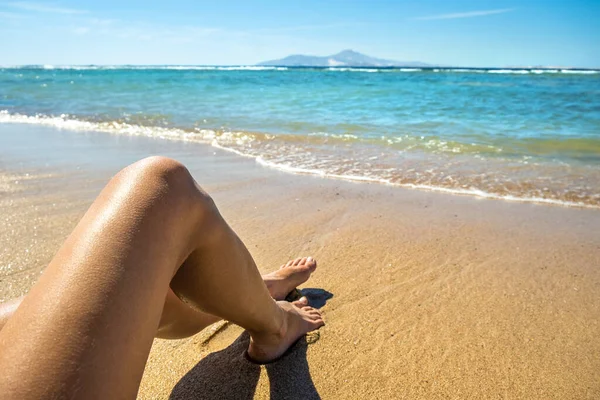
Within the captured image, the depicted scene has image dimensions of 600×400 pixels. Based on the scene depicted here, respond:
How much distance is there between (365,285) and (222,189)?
196 cm

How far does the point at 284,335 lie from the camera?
1639mm

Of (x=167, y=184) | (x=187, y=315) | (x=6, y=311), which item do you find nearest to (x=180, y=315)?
(x=187, y=315)

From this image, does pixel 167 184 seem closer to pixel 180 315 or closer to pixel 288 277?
pixel 180 315

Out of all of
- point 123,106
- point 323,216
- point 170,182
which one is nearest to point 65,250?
point 170,182

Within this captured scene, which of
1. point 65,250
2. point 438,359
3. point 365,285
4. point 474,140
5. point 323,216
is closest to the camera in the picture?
point 65,250

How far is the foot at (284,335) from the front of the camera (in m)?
1.58

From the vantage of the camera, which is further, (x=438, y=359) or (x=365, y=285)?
(x=365, y=285)

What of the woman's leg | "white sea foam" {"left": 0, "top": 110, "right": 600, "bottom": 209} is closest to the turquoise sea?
"white sea foam" {"left": 0, "top": 110, "right": 600, "bottom": 209}

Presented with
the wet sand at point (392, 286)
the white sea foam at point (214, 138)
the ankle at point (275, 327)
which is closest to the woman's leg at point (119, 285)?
the ankle at point (275, 327)

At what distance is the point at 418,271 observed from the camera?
2.35 meters

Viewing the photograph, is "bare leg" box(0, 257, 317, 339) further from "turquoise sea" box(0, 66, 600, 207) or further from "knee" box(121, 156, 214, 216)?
"turquoise sea" box(0, 66, 600, 207)

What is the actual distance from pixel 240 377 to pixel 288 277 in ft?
2.05

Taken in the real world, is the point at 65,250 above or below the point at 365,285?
above

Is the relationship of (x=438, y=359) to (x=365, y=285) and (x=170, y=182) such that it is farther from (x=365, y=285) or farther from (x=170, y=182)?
(x=170, y=182)
